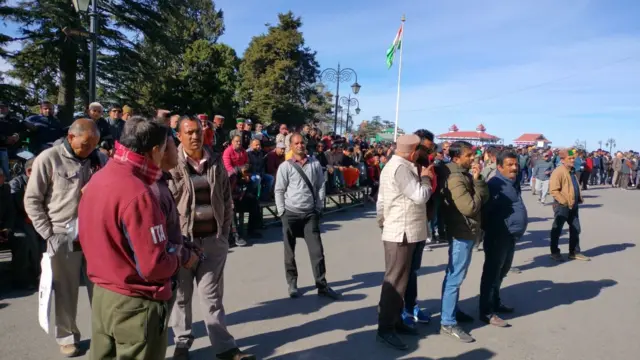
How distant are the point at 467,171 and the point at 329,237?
478 cm

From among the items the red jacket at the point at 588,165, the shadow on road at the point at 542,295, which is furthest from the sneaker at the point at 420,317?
the red jacket at the point at 588,165

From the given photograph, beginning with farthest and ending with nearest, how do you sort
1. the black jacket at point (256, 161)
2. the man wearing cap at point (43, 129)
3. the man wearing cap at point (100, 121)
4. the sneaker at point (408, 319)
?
1. the black jacket at point (256, 161)
2. the man wearing cap at point (43, 129)
3. the man wearing cap at point (100, 121)
4. the sneaker at point (408, 319)

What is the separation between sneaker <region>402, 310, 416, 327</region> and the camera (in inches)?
170

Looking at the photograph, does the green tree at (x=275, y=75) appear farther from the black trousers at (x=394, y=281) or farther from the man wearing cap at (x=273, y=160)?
the black trousers at (x=394, y=281)

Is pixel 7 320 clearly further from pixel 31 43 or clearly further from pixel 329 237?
pixel 31 43

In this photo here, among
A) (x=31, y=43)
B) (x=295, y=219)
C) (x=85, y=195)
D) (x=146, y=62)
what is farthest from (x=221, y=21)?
(x=85, y=195)

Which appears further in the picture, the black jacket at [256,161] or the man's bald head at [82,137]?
the black jacket at [256,161]

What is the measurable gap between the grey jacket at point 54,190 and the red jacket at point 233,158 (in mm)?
4333

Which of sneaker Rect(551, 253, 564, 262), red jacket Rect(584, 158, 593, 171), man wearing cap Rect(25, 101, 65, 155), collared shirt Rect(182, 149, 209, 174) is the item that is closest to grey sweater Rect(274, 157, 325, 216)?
collared shirt Rect(182, 149, 209, 174)

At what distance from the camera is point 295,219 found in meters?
5.16

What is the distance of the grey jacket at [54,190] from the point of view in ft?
11.1

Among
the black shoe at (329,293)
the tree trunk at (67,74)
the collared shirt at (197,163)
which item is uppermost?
the tree trunk at (67,74)

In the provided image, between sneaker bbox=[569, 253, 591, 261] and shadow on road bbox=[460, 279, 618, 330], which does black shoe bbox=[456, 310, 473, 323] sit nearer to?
shadow on road bbox=[460, 279, 618, 330]

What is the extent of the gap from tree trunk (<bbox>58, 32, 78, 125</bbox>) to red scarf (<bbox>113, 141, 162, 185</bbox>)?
1835 cm
